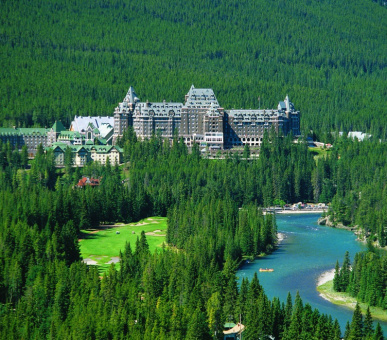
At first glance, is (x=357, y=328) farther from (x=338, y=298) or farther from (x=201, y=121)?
(x=201, y=121)

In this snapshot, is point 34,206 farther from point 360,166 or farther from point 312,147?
point 312,147

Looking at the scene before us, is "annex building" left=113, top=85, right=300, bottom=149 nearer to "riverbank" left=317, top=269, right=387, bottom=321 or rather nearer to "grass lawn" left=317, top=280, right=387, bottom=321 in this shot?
"riverbank" left=317, top=269, right=387, bottom=321

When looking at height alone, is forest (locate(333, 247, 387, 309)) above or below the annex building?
below

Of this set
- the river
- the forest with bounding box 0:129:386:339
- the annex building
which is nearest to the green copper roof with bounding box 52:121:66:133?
the annex building

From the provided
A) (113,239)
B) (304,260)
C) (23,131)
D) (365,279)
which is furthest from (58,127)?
(365,279)

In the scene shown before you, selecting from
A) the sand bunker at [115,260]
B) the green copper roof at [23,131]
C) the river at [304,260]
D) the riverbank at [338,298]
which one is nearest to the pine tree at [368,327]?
the river at [304,260]

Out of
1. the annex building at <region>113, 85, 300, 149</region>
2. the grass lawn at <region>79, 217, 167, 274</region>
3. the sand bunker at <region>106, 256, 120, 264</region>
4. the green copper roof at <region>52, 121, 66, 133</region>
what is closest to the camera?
the sand bunker at <region>106, 256, 120, 264</region>

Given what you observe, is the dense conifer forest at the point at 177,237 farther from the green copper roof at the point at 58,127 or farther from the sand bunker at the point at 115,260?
the green copper roof at the point at 58,127
